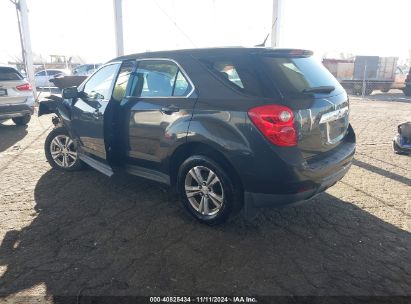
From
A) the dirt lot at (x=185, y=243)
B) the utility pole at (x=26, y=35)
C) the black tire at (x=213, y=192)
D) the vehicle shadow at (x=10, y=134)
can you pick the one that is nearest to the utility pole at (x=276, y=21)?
the dirt lot at (x=185, y=243)

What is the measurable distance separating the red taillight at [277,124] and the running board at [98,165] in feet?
7.34

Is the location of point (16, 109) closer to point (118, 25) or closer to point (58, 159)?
point (118, 25)

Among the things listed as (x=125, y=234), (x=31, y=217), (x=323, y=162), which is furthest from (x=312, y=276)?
(x=31, y=217)

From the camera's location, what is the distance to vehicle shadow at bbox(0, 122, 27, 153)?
768cm

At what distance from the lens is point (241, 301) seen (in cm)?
258

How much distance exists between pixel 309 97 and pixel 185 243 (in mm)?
1827

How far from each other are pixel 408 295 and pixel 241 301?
1.27 m

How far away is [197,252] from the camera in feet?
A: 10.6

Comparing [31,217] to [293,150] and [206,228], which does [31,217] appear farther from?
[293,150]

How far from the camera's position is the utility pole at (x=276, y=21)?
10406 mm

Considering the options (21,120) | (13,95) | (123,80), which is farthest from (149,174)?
(21,120)

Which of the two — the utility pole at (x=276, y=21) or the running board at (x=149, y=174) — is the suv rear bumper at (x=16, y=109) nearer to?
the running board at (x=149, y=174)

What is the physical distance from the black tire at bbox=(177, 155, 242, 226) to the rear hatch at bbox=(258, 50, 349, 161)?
2.50 feet

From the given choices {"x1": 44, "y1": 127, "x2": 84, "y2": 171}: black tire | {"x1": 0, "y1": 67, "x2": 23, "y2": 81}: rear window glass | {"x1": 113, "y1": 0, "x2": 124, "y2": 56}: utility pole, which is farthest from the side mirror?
{"x1": 113, "y1": 0, "x2": 124, "y2": 56}: utility pole
